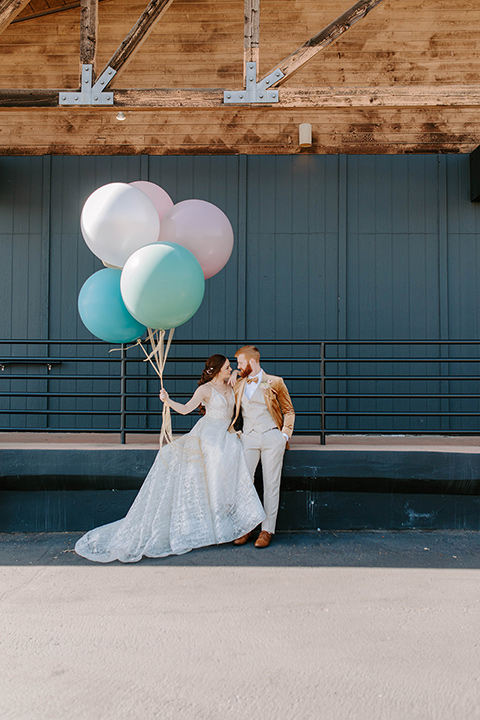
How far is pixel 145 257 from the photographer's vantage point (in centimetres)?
355

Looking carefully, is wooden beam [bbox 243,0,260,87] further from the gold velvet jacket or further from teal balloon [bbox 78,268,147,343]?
the gold velvet jacket

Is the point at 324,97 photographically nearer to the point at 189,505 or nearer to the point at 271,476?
the point at 271,476

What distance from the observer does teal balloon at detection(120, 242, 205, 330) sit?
3.51 metres

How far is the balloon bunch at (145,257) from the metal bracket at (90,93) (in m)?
1.18

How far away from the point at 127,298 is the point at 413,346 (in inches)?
180

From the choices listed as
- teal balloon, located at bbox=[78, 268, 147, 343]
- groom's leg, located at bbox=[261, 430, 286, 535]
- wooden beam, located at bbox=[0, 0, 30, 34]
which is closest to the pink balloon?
teal balloon, located at bbox=[78, 268, 147, 343]

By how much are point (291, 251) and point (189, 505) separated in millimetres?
4085

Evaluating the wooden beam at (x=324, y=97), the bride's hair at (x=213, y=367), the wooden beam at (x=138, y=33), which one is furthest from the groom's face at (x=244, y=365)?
the wooden beam at (x=138, y=33)

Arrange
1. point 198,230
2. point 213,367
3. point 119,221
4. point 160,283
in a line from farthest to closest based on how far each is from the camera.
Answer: point 213,367 < point 198,230 < point 119,221 < point 160,283

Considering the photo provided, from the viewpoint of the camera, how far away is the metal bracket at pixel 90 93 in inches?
191

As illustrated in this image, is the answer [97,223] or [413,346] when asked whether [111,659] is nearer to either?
[97,223]

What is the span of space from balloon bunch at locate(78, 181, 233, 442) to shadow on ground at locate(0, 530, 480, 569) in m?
1.52

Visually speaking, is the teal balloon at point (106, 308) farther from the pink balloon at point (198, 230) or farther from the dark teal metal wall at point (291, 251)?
the dark teal metal wall at point (291, 251)

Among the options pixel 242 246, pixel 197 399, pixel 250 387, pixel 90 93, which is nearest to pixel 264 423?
pixel 250 387
